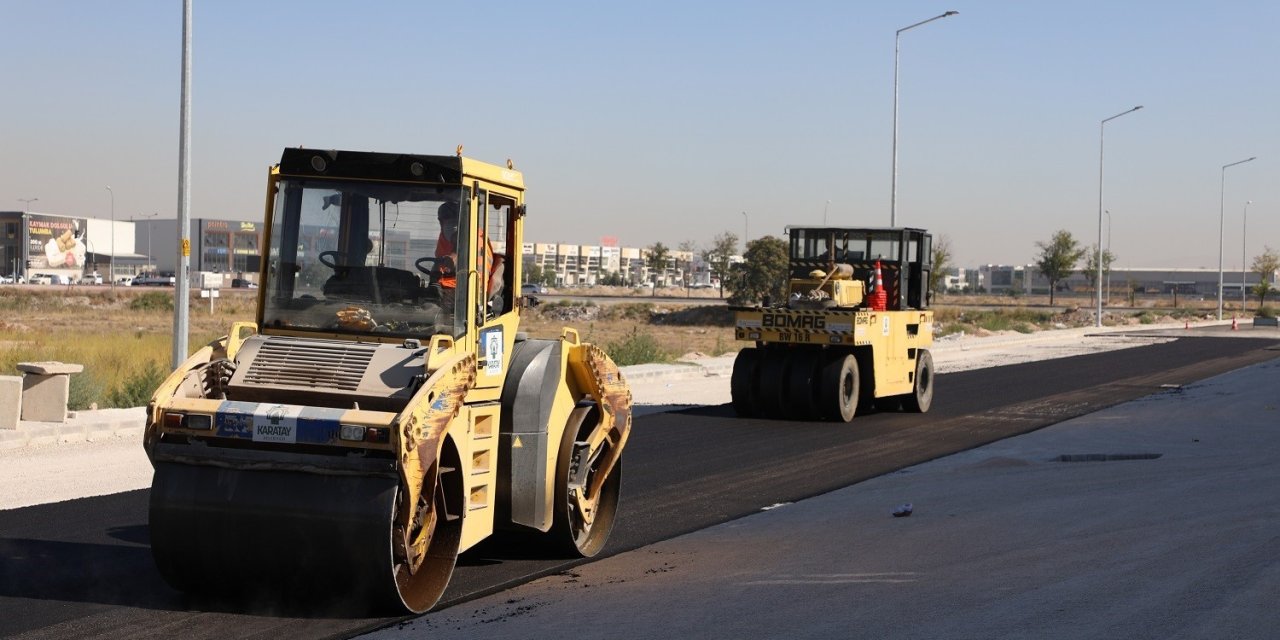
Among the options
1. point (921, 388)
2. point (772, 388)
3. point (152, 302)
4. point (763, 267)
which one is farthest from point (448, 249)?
point (763, 267)

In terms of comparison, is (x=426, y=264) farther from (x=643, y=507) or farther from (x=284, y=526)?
Answer: (x=643, y=507)

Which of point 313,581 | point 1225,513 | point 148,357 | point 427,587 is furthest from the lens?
point 148,357

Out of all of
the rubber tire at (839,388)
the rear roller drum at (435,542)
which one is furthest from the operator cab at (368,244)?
the rubber tire at (839,388)

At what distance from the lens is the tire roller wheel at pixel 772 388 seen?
65.5ft

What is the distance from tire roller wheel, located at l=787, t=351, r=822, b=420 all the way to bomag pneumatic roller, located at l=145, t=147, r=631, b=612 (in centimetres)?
1074

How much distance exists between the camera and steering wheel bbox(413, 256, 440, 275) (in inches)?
311

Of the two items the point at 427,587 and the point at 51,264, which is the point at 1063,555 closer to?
the point at 427,587

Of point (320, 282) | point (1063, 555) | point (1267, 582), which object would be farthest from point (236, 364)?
point (1267, 582)

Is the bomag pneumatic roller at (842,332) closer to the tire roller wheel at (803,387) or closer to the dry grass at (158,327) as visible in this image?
the tire roller wheel at (803,387)

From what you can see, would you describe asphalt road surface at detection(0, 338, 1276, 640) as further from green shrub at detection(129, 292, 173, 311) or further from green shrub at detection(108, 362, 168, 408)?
green shrub at detection(129, 292, 173, 311)

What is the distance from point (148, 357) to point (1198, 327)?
2136 inches

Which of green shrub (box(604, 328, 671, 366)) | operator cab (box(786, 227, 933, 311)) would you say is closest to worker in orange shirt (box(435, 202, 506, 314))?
operator cab (box(786, 227, 933, 311))

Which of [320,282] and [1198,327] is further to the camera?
[1198,327]

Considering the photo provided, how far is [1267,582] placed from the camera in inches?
324
